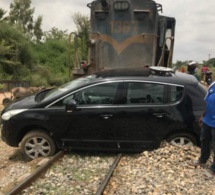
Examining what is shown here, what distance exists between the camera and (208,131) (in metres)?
5.47

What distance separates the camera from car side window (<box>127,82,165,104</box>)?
6316 mm

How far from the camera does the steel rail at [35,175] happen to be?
4744 millimetres

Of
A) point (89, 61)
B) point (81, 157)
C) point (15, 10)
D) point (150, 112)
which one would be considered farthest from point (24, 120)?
point (15, 10)

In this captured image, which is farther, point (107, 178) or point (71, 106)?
point (71, 106)

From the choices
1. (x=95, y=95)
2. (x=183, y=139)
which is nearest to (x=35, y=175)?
(x=95, y=95)

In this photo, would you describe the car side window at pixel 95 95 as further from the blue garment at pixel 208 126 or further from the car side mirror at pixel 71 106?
the blue garment at pixel 208 126

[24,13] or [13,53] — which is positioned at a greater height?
[24,13]

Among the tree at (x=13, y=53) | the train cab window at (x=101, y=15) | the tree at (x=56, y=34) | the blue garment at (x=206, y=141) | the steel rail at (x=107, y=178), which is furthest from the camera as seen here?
the tree at (x=56, y=34)

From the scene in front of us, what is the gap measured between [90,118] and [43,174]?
1399 mm

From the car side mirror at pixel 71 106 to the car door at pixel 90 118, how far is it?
0.23 feet

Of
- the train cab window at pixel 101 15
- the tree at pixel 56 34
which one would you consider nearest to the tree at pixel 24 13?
the tree at pixel 56 34

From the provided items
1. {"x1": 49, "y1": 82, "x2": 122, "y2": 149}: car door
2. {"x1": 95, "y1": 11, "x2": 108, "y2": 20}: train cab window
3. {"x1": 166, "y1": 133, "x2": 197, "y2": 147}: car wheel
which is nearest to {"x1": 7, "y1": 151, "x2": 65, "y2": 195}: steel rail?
{"x1": 49, "y1": 82, "x2": 122, "y2": 149}: car door

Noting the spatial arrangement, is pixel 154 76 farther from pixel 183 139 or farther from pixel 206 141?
pixel 206 141

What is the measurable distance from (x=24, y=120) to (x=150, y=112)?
2.46m
